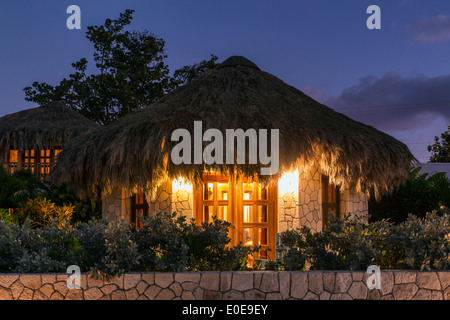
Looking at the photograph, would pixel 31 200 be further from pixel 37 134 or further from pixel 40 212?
pixel 37 134

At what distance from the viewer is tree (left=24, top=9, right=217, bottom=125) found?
2275 centimetres

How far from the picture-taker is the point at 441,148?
31047 millimetres

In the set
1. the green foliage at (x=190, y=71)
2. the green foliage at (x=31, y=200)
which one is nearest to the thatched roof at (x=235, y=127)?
the green foliage at (x=31, y=200)

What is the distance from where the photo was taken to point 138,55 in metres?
23.2

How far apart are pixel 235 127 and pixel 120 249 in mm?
3626

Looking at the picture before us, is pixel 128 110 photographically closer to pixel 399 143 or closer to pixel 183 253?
pixel 399 143

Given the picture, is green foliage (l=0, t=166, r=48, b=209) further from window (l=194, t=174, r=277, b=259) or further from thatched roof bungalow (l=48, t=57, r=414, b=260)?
window (l=194, t=174, r=277, b=259)

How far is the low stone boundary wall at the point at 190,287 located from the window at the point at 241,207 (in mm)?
4056

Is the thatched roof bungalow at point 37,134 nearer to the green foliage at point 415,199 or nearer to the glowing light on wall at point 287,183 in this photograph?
the glowing light on wall at point 287,183

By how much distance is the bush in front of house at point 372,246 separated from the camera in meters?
5.08

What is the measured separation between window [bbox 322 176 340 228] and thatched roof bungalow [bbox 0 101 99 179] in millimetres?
9438

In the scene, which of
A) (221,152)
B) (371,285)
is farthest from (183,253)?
(221,152)
